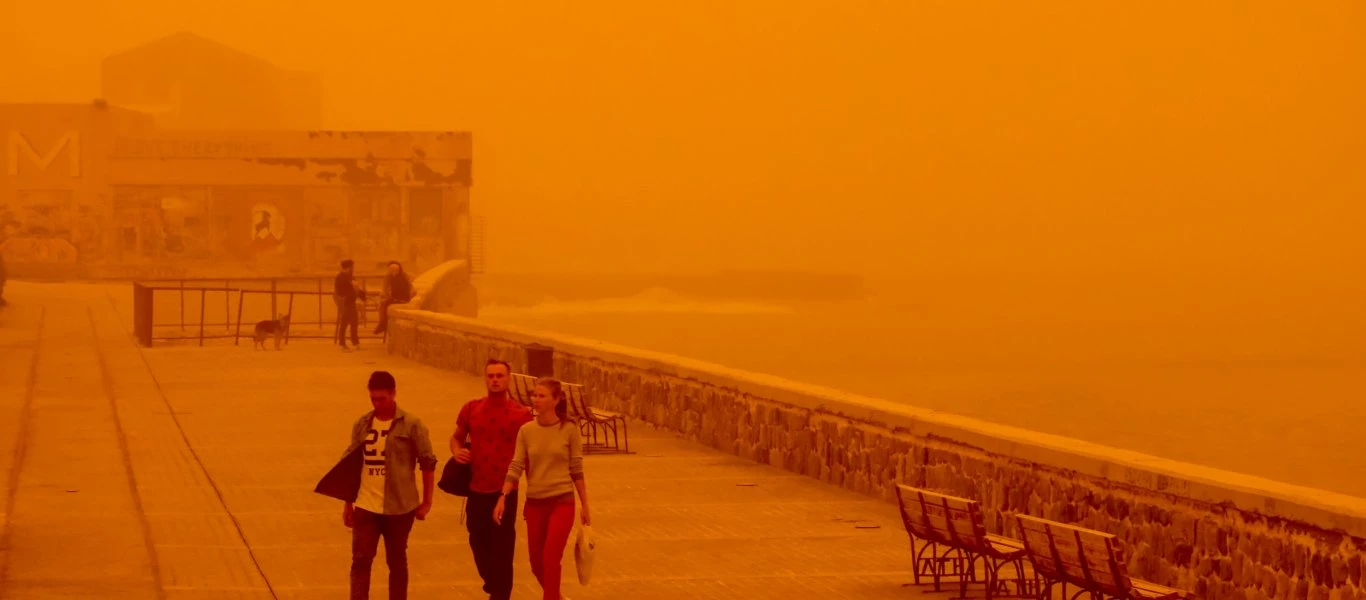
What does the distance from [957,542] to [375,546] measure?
3856mm

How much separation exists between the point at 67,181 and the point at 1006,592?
6398 cm

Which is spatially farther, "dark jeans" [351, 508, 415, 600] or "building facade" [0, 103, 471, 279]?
"building facade" [0, 103, 471, 279]

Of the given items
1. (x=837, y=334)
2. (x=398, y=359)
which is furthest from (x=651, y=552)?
(x=837, y=334)

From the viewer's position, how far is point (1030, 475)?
46.0 feet

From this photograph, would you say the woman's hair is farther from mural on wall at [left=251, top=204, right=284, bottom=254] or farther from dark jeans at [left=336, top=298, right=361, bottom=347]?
mural on wall at [left=251, top=204, right=284, bottom=254]

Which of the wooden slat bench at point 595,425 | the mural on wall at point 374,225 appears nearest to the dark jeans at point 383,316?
the wooden slat bench at point 595,425

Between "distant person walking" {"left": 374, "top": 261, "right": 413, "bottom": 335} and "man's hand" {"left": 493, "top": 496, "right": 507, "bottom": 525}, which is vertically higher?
"distant person walking" {"left": 374, "top": 261, "right": 413, "bottom": 335}

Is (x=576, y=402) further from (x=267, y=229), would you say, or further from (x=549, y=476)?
(x=267, y=229)

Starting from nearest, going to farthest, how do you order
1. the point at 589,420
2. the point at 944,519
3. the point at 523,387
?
1. the point at 944,519
2. the point at 589,420
3. the point at 523,387

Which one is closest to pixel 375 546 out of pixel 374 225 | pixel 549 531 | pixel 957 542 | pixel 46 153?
pixel 549 531

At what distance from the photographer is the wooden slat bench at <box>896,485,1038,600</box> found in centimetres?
1229

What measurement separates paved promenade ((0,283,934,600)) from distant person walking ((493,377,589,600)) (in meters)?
1.73

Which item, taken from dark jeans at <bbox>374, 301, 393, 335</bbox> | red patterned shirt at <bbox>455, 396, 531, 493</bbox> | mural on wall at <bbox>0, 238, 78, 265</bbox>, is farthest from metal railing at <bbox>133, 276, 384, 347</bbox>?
red patterned shirt at <bbox>455, 396, 531, 493</bbox>

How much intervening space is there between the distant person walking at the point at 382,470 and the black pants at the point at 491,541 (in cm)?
58
